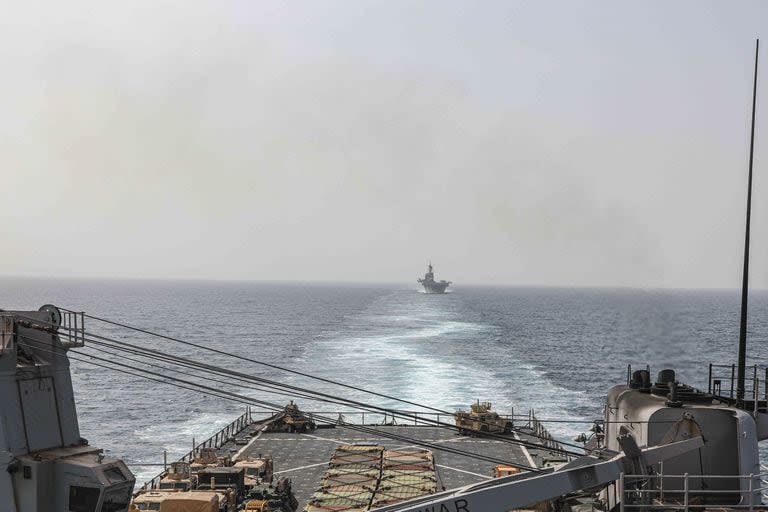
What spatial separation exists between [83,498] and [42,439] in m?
1.44

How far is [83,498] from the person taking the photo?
1488 cm

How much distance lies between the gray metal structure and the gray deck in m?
14.6

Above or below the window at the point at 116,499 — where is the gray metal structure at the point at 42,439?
above

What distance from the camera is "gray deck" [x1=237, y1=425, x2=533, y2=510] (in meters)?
33.7

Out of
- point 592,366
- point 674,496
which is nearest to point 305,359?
point 592,366

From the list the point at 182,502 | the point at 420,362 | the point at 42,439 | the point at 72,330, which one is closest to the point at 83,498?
the point at 42,439

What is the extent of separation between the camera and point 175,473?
99.7 feet

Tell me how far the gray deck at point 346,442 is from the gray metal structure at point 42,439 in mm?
14580

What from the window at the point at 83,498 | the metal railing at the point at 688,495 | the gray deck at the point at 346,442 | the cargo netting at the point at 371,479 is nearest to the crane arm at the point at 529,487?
the metal railing at the point at 688,495

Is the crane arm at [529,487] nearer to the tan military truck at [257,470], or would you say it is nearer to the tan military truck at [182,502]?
the tan military truck at [182,502]

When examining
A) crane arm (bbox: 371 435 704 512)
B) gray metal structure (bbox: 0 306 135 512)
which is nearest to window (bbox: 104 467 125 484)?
gray metal structure (bbox: 0 306 135 512)

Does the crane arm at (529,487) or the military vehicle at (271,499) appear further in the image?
the military vehicle at (271,499)

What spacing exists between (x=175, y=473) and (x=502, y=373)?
195 ft

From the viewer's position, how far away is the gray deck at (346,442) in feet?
111
